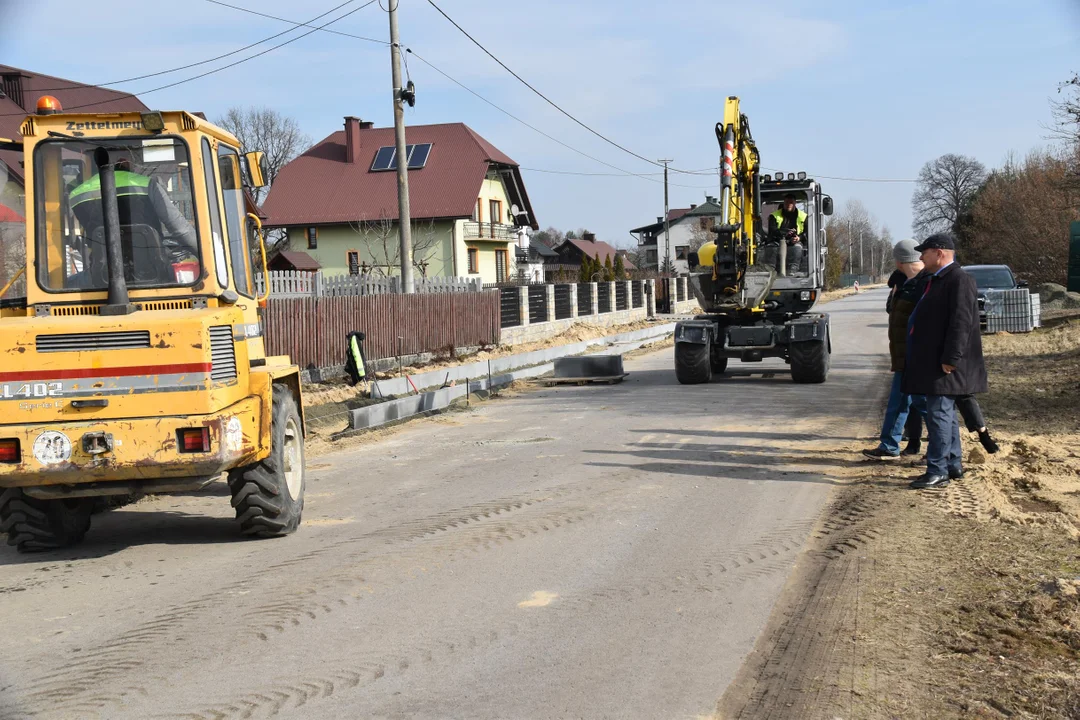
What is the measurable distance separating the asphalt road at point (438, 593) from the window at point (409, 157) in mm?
44138

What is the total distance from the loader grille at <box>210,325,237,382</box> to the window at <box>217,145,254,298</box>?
634 millimetres

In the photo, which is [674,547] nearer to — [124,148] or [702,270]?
[124,148]

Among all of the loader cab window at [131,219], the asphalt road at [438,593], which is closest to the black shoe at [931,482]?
the asphalt road at [438,593]

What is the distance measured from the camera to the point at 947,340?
8211 millimetres

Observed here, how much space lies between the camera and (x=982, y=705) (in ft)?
13.5

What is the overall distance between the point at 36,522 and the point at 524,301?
861 inches

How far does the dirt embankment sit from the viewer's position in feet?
13.9

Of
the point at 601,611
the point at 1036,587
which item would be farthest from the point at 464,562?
the point at 1036,587

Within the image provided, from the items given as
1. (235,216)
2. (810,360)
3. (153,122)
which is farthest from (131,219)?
(810,360)

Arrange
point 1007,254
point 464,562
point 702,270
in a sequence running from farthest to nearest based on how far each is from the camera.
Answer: point 1007,254, point 702,270, point 464,562

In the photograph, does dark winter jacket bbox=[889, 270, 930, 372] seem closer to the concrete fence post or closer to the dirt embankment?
the dirt embankment

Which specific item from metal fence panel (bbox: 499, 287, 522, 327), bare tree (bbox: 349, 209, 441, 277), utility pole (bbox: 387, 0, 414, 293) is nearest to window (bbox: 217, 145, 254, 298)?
utility pole (bbox: 387, 0, 414, 293)

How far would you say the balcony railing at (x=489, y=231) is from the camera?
53181 millimetres

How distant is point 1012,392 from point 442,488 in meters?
9.41
